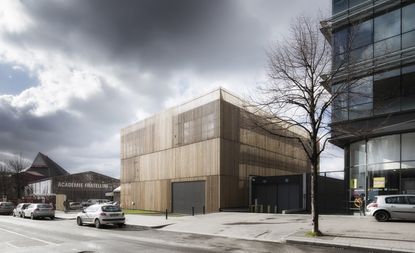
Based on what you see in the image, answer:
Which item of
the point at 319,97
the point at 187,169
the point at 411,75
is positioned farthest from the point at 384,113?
the point at 187,169

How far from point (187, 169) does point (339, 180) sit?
50.6 feet

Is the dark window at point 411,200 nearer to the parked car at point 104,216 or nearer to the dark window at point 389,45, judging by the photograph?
the dark window at point 389,45

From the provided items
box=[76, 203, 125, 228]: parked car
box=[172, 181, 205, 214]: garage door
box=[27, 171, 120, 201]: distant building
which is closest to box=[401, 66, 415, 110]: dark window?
box=[76, 203, 125, 228]: parked car

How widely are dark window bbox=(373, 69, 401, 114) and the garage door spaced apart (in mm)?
19027

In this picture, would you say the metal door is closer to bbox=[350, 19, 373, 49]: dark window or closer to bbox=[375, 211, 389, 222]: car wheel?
bbox=[350, 19, 373, 49]: dark window

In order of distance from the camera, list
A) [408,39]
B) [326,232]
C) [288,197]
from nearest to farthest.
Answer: [326,232], [408,39], [288,197]

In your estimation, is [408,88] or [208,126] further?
[208,126]

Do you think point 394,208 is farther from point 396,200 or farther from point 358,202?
point 358,202

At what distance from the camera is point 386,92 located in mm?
27484

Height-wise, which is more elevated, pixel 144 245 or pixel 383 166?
pixel 383 166

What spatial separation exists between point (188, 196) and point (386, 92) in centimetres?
2247

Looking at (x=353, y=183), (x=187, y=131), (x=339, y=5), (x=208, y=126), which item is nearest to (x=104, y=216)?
(x=208, y=126)

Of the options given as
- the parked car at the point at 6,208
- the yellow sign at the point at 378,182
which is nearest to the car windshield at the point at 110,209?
the yellow sign at the point at 378,182

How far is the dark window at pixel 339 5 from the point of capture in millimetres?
30394
